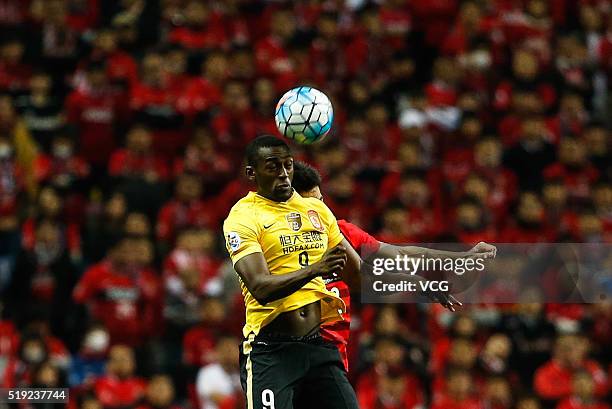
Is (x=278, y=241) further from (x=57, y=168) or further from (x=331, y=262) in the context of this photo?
(x=57, y=168)

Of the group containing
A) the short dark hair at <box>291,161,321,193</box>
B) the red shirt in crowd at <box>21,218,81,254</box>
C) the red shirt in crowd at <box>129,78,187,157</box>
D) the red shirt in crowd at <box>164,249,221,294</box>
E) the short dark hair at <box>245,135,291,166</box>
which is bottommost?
the short dark hair at <box>245,135,291,166</box>

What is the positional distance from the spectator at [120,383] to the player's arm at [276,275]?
16.1 feet

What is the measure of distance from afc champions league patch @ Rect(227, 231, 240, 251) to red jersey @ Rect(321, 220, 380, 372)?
0.80 metres

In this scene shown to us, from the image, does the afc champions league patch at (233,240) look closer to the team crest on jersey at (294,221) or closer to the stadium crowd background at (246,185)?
the team crest on jersey at (294,221)

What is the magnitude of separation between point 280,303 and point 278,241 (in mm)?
339

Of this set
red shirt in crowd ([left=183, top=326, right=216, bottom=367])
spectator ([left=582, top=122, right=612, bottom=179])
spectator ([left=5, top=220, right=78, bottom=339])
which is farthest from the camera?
spectator ([left=582, top=122, right=612, bottom=179])

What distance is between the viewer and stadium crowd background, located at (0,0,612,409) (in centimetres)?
1177

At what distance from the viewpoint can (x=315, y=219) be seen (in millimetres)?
7023

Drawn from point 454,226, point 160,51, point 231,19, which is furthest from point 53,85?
point 454,226

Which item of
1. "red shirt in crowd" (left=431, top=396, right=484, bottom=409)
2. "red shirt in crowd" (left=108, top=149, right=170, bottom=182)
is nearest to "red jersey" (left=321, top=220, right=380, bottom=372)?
"red shirt in crowd" (left=431, top=396, right=484, bottom=409)

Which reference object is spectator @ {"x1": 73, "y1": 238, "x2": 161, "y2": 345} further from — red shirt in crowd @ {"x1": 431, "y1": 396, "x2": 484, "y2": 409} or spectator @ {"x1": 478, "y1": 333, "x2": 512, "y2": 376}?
spectator @ {"x1": 478, "y1": 333, "x2": 512, "y2": 376}

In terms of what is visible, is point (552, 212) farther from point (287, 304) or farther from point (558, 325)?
point (287, 304)

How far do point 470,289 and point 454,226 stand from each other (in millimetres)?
5262

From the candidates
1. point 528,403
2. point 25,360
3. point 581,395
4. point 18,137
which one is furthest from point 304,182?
point 18,137
